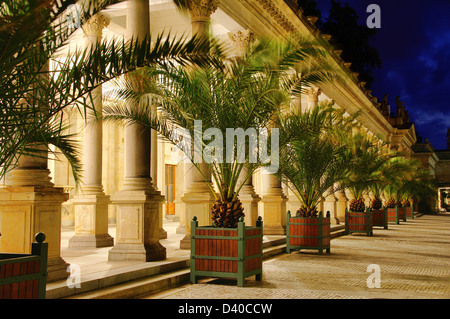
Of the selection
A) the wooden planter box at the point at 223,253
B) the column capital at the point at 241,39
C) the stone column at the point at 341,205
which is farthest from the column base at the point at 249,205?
the stone column at the point at 341,205

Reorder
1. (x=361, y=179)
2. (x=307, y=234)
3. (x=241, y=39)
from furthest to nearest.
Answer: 1. (x=361, y=179)
2. (x=241, y=39)
3. (x=307, y=234)

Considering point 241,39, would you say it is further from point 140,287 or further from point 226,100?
point 140,287

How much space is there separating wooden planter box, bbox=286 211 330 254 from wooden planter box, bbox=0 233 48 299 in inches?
419

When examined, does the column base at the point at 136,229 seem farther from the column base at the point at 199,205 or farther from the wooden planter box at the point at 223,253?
the column base at the point at 199,205

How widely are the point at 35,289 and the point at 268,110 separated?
651cm

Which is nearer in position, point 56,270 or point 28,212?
point 28,212

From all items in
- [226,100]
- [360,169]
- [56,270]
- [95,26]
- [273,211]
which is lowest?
[56,270]

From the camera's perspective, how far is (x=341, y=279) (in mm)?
10391

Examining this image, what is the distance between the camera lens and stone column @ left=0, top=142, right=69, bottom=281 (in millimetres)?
8180

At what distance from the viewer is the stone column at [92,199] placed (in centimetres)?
1403

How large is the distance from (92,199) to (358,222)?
540 inches

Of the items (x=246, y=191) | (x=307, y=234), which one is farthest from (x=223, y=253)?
(x=246, y=191)

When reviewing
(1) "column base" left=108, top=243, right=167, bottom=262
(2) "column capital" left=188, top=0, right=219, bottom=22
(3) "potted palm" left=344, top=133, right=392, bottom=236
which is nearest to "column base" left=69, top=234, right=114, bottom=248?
(1) "column base" left=108, top=243, right=167, bottom=262

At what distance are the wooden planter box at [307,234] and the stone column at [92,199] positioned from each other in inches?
208
